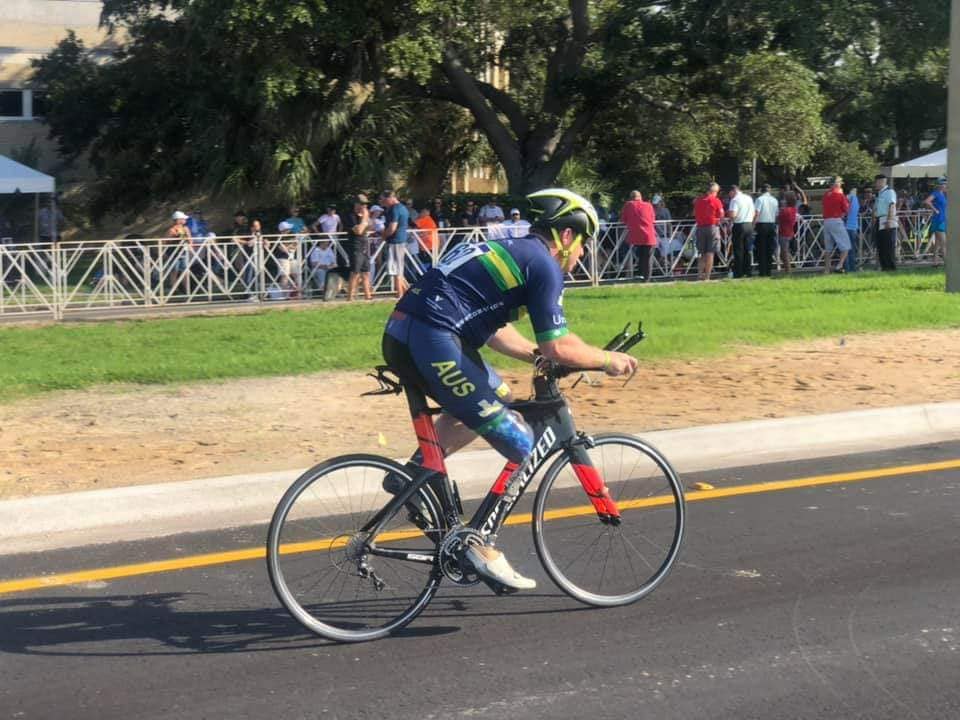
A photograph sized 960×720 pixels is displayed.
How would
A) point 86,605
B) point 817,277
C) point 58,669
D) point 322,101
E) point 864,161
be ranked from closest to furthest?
point 58,669 < point 86,605 < point 817,277 < point 322,101 < point 864,161

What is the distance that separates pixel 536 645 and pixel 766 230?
728 inches

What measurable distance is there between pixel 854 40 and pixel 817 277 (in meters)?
8.15

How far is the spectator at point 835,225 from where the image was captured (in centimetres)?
2302

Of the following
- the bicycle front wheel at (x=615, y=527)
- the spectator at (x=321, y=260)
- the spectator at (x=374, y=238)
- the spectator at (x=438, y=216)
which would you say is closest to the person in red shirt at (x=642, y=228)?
the spectator at (x=438, y=216)

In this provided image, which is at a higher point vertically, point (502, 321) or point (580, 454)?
point (502, 321)

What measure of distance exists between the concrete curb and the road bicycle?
75.9 inches

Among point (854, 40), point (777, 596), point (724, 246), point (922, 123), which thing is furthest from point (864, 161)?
point (777, 596)

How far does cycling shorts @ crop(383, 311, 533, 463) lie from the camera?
535cm

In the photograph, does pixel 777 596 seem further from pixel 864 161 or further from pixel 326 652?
pixel 864 161

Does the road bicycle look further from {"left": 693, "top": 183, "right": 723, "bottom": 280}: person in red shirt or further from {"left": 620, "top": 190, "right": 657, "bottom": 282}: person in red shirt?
{"left": 693, "top": 183, "right": 723, "bottom": 280}: person in red shirt

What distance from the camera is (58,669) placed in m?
5.12

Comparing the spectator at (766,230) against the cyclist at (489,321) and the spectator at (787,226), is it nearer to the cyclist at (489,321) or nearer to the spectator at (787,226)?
the spectator at (787,226)

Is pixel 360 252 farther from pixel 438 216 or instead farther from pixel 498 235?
pixel 438 216

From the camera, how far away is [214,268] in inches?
788
